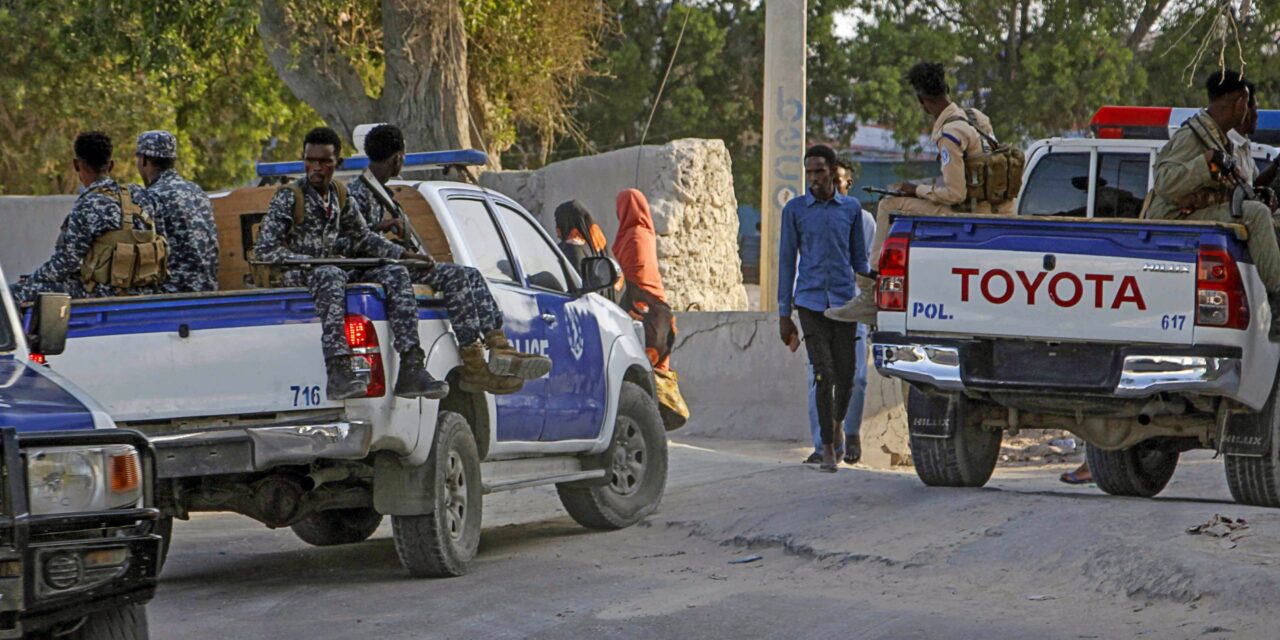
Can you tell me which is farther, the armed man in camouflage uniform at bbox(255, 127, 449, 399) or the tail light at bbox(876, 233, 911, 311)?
the tail light at bbox(876, 233, 911, 311)

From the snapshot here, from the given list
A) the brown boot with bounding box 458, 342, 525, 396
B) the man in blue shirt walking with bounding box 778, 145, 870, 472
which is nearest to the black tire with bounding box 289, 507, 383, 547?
the brown boot with bounding box 458, 342, 525, 396

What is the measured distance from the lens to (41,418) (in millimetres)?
4824

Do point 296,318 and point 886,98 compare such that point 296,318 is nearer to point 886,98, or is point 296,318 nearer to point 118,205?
point 118,205

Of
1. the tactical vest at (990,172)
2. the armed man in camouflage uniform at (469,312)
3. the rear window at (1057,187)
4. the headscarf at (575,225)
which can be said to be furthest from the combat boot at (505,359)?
the headscarf at (575,225)

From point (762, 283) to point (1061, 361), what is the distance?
946 cm

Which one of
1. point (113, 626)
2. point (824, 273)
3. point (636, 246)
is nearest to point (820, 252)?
point (824, 273)

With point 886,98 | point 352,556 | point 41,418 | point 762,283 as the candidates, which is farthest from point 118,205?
point 886,98

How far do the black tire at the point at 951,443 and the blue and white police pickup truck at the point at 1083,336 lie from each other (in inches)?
0.4

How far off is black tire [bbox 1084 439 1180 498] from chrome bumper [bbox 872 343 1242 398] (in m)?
1.46

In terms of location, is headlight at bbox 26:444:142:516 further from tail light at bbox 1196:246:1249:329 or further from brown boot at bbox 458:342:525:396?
tail light at bbox 1196:246:1249:329

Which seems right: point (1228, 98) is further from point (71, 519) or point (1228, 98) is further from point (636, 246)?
point (71, 519)

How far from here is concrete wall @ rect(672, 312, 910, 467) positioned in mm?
15234

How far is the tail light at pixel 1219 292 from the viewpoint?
27.9 feet

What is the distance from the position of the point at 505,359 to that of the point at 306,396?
1.08 metres
